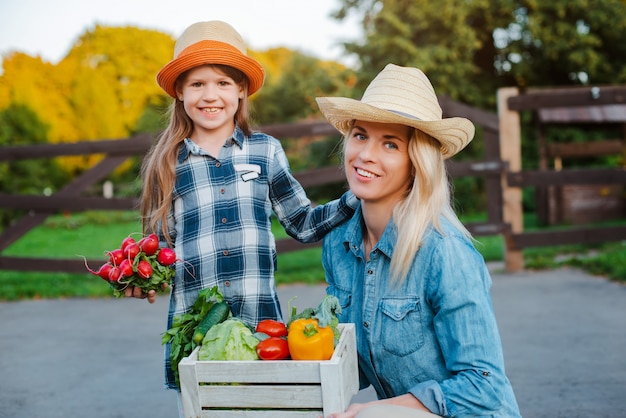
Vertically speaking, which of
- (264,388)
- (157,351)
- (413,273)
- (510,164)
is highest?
(510,164)

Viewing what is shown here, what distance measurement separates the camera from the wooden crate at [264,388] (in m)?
2.00

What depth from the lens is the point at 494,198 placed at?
8.28m

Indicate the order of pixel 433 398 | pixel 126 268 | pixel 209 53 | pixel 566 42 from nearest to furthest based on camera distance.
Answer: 1. pixel 433 398
2. pixel 126 268
3. pixel 209 53
4. pixel 566 42

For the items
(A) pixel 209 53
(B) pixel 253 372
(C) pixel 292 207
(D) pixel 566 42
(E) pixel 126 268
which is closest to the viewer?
(B) pixel 253 372

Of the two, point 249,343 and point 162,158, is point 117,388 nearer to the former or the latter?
point 162,158

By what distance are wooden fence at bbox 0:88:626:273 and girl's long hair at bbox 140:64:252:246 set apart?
4.37m

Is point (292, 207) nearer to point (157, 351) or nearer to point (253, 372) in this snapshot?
point (253, 372)

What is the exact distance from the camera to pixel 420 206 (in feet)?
7.98

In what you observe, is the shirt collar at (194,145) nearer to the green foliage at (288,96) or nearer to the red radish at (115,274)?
the red radish at (115,274)

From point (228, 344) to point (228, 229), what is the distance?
116 centimetres

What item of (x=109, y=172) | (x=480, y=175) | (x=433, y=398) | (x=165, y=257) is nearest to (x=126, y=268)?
(x=165, y=257)

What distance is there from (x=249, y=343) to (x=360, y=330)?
0.59m

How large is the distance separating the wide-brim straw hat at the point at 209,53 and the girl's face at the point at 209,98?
0.06 m

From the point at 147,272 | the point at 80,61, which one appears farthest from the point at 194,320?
the point at 80,61
